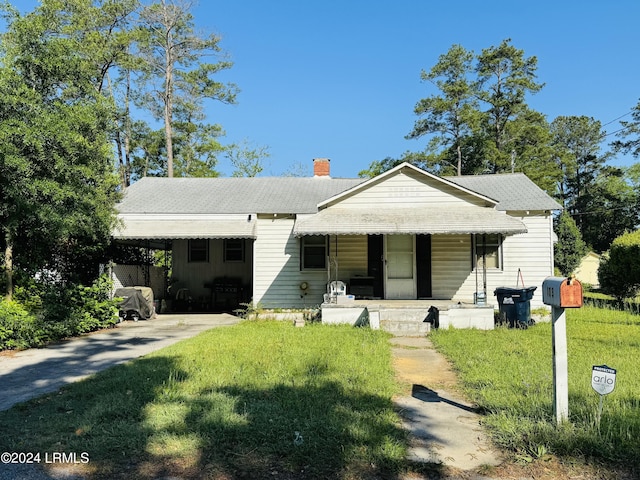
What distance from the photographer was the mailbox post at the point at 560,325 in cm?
359

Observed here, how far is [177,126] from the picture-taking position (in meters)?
29.9

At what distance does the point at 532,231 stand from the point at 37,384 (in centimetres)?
1319

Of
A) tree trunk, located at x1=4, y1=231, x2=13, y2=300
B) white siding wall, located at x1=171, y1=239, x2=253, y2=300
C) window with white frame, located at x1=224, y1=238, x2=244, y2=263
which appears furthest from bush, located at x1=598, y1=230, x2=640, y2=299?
tree trunk, located at x1=4, y1=231, x2=13, y2=300

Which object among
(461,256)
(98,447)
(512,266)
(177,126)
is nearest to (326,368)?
(98,447)

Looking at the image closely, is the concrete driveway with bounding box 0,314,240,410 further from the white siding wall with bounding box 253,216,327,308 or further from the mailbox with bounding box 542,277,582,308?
the mailbox with bounding box 542,277,582,308

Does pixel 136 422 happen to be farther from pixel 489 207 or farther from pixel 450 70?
Result: pixel 450 70

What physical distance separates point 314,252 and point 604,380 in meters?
10.7

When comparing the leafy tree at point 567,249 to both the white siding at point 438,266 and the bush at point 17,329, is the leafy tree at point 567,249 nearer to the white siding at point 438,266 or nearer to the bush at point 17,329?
the white siding at point 438,266

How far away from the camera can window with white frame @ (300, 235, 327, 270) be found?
13.7 meters

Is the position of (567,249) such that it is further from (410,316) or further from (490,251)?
(410,316)

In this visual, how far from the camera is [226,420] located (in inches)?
157

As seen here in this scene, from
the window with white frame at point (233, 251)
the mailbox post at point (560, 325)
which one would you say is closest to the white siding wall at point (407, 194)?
the window with white frame at point (233, 251)

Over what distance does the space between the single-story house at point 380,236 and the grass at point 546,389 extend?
344cm

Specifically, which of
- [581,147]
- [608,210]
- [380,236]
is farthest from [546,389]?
[581,147]
